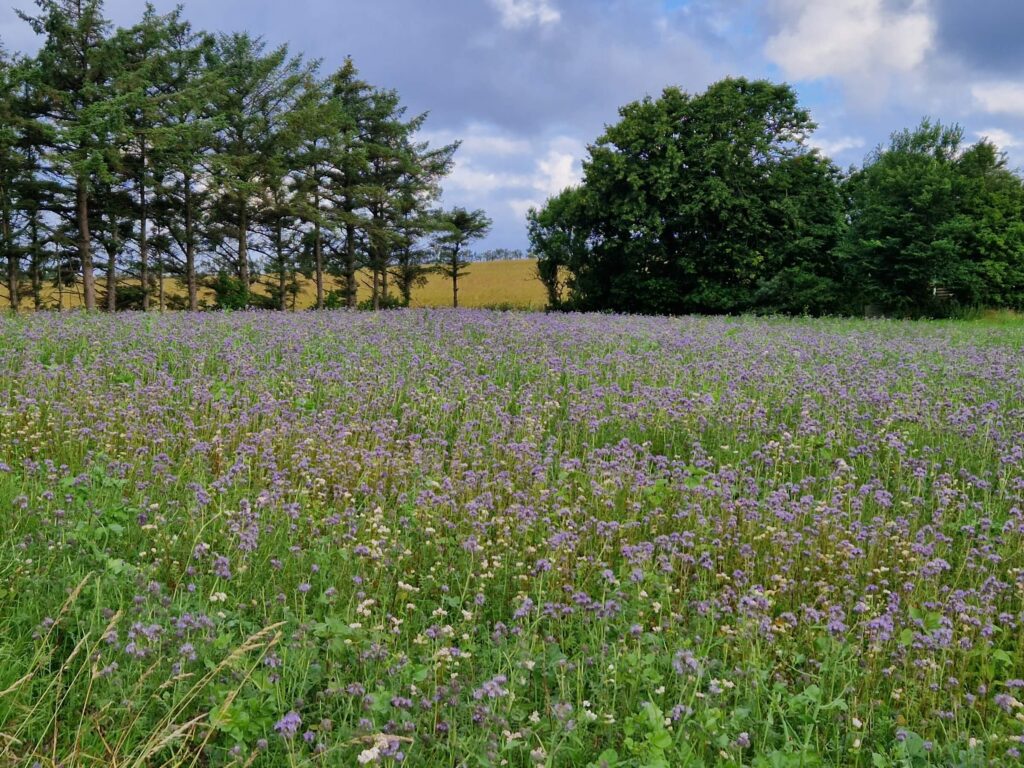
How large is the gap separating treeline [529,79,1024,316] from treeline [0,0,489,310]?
1407cm

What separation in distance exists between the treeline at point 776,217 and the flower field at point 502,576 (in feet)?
88.8

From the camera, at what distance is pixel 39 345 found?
9.71m

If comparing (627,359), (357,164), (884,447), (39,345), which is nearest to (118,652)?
(884,447)

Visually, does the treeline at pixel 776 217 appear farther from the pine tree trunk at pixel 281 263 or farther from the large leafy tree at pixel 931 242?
the pine tree trunk at pixel 281 263

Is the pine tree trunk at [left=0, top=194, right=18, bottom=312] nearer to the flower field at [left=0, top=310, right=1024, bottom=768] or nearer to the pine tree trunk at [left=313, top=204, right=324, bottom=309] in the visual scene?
the pine tree trunk at [left=313, top=204, right=324, bottom=309]

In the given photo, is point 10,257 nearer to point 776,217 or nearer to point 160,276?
point 160,276

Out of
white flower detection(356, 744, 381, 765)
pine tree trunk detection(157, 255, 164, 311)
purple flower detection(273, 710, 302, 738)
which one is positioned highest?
pine tree trunk detection(157, 255, 164, 311)

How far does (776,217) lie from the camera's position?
3566cm

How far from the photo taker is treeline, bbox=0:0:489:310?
2984 cm

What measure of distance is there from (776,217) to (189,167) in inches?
1129

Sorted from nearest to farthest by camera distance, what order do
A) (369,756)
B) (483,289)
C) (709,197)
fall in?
1. (369,756)
2. (709,197)
3. (483,289)

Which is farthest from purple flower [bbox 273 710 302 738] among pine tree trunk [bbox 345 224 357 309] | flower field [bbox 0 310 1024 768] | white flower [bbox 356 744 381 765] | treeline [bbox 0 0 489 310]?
pine tree trunk [bbox 345 224 357 309]

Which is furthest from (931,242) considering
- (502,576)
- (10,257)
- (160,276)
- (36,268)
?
(36,268)

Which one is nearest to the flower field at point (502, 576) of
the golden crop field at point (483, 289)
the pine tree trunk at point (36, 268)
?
the pine tree trunk at point (36, 268)
